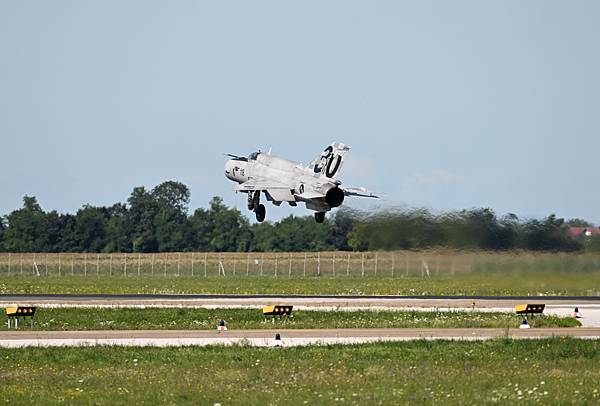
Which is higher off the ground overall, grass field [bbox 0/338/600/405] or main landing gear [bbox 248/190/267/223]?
main landing gear [bbox 248/190/267/223]

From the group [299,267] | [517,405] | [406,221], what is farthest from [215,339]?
[299,267]

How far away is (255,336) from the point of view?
1767 inches

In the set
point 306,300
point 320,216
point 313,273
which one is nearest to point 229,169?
point 320,216

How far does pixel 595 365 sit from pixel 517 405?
8213mm

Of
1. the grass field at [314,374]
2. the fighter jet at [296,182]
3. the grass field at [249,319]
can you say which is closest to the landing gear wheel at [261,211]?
the fighter jet at [296,182]

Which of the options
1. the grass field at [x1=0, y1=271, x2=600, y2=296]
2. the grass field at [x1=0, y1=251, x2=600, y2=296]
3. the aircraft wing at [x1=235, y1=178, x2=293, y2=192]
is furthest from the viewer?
the aircraft wing at [x1=235, y1=178, x2=293, y2=192]

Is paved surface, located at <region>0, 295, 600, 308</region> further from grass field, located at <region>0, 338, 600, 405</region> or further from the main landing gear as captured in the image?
grass field, located at <region>0, 338, 600, 405</region>

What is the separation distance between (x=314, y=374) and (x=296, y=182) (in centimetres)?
4166

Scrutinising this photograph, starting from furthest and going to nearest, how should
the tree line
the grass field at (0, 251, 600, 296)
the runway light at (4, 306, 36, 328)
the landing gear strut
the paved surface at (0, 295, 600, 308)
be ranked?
the tree line, the landing gear strut, the paved surface at (0, 295, 600, 308), the grass field at (0, 251, 600, 296), the runway light at (4, 306, 36, 328)

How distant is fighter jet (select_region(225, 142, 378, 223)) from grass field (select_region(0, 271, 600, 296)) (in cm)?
629

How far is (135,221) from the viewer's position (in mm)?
156250

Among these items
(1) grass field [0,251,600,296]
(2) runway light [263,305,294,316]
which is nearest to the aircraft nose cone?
(1) grass field [0,251,600,296]

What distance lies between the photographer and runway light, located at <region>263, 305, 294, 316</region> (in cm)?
5272

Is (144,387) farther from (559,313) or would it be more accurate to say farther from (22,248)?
(22,248)
